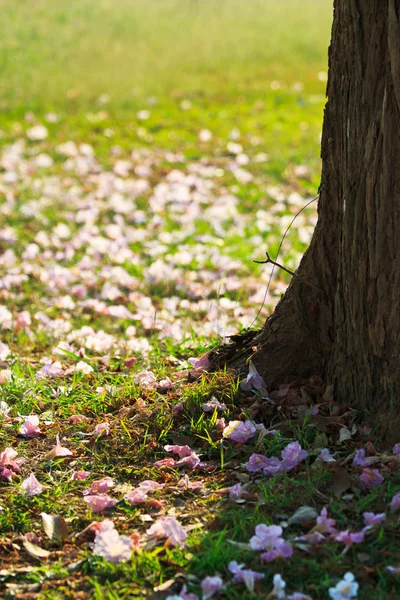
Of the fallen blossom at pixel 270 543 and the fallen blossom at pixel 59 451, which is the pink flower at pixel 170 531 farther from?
the fallen blossom at pixel 59 451

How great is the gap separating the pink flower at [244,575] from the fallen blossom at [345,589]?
0.70ft

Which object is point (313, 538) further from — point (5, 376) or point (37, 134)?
point (37, 134)

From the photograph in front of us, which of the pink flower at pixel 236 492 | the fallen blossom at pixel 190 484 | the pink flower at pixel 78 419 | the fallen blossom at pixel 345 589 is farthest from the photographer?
the pink flower at pixel 78 419

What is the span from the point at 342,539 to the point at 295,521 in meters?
0.19

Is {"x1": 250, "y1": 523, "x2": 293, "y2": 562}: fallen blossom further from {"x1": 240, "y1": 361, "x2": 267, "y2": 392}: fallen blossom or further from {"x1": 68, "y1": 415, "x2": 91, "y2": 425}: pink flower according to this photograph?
{"x1": 68, "y1": 415, "x2": 91, "y2": 425}: pink flower

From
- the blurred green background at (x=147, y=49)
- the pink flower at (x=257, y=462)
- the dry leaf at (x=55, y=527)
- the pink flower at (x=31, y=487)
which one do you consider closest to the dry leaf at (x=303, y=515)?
the pink flower at (x=257, y=462)

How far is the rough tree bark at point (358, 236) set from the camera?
9.78ft

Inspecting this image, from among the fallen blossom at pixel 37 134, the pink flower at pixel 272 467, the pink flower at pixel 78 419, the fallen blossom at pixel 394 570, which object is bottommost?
the fallen blossom at pixel 394 570

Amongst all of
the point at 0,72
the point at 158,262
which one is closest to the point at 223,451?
the point at 158,262

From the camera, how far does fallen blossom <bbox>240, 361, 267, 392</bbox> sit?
344cm

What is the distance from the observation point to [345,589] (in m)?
2.33

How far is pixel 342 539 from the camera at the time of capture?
2.55 metres

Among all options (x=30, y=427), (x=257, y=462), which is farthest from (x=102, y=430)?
(x=257, y=462)

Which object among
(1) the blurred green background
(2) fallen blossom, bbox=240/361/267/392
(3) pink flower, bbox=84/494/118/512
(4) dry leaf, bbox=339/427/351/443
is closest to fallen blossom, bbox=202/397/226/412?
(2) fallen blossom, bbox=240/361/267/392
